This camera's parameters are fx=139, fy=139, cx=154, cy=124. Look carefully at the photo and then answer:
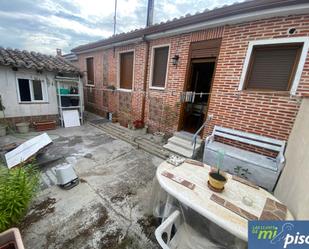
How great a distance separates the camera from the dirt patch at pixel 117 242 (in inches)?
69.7

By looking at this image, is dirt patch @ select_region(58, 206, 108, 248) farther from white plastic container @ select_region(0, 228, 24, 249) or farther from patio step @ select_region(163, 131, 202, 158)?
patio step @ select_region(163, 131, 202, 158)

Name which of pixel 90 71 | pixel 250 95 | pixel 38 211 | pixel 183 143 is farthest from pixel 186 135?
pixel 90 71

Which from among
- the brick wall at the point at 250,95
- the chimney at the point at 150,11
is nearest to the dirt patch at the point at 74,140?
the brick wall at the point at 250,95

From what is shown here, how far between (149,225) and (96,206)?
95cm

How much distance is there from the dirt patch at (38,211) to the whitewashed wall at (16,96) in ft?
15.7

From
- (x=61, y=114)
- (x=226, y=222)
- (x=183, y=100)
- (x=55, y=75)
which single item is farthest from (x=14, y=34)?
(x=226, y=222)

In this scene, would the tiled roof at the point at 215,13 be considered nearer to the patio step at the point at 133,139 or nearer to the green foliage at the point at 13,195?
the patio step at the point at 133,139

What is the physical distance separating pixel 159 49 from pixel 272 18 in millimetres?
3025

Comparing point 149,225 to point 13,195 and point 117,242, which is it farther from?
point 13,195

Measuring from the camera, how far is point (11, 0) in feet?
15.7

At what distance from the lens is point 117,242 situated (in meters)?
1.82

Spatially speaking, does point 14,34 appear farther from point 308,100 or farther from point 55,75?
point 308,100

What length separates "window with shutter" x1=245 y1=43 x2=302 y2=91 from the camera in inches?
110

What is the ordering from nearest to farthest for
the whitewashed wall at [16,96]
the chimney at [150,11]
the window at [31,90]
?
the whitewashed wall at [16,96]
the window at [31,90]
the chimney at [150,11]
